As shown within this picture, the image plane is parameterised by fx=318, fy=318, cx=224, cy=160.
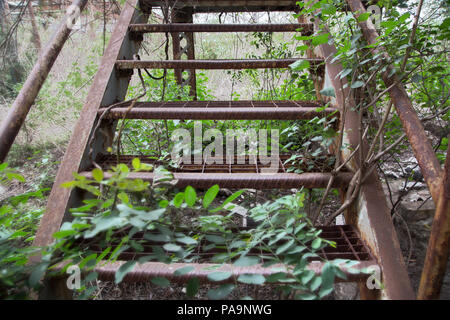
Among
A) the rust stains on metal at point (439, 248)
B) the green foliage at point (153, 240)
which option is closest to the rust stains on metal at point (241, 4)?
the green foliage at point (153, 240)

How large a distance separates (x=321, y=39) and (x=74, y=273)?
49.9 inches

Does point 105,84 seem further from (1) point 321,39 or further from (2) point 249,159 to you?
(1) point 321,39

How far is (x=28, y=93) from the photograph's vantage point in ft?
4.17

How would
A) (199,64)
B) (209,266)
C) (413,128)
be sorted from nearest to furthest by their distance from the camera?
1. (209,266)
2. (413,128)
3. (199,64)

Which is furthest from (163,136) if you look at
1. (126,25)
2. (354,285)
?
(354,285)

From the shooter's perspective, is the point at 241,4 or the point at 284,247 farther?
the point at 241,4

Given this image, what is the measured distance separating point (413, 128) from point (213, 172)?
0.83 metres

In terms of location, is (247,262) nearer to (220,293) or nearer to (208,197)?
(220,293)

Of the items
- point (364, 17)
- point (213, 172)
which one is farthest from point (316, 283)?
point (364, 17)

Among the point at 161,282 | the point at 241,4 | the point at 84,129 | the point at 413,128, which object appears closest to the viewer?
the point at 161,282

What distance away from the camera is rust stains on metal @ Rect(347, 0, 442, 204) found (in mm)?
936

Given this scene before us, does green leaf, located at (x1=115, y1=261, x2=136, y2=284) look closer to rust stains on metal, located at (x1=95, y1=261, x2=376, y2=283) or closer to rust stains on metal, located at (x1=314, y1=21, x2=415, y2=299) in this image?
rust stains on metal, located at (x1=95, y1=261, x2=376, y2=283)

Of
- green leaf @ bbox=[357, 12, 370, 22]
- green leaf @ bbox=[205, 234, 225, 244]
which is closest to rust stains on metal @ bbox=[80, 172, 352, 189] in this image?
green leaf @ bbox=[205, 234, 225, 244]

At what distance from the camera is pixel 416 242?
71.1 inches
